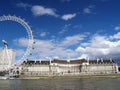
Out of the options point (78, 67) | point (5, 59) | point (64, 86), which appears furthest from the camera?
point (78, 67)

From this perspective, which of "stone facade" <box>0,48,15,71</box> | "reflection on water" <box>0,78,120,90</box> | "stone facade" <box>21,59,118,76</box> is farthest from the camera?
"stone facade" <box>21,59,118,76</box>

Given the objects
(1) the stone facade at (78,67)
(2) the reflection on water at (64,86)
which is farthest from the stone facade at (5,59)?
(2) the reflection on water at (64,86)

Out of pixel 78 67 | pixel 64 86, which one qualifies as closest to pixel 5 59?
pixel 78 67

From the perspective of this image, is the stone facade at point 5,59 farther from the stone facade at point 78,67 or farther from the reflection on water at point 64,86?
the reflection on water at point 64,86

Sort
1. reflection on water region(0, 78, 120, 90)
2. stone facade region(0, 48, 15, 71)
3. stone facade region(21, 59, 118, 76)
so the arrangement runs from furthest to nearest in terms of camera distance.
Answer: stone facade region(21, 59, 118, 76)
stone facade region(0, 48, 15, 71)
reflection on water region(0, 78, 120, 90)

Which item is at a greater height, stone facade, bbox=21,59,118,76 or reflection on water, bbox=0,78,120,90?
stone facade, bbox=21,59,118,76

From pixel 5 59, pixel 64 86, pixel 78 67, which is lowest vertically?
pixel 64 86

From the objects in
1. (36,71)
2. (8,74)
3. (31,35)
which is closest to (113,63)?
(36,71)

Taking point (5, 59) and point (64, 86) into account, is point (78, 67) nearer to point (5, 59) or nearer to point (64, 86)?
point (5, 59)

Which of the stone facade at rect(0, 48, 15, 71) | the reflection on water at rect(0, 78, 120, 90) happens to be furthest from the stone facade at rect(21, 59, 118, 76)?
the reflection on water at rect(0, 78, 120, 90)

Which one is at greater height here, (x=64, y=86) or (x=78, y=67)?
(x=78, y=67)

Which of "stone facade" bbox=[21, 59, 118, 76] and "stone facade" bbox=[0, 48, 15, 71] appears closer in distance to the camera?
"stone facade" bbox=[0, 48, 15, 71]

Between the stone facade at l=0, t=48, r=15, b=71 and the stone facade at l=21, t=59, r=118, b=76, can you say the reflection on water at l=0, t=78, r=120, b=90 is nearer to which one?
the stone facade at l=0, t=48, r=15, b=71

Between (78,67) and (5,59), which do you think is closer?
(5,59)
